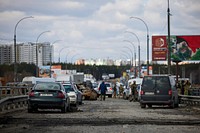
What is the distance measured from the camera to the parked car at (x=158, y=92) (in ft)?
94.5

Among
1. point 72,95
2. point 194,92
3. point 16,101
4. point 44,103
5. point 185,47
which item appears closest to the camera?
point 44,103

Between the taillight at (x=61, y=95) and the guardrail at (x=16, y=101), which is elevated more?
the taillight at (x=61, y=95)

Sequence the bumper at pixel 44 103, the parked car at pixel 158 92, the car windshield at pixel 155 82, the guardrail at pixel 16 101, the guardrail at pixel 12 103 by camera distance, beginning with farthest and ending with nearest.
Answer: the car windshield at pixel 155 82 → the parked car at pixel 158 92 → the bumper at pixel 44 103 → the guardrail at pixel 16 101 → the guardrail at pixel 12 103

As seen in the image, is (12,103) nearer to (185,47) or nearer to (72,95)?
(72,95)

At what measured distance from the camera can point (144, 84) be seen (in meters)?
29.5

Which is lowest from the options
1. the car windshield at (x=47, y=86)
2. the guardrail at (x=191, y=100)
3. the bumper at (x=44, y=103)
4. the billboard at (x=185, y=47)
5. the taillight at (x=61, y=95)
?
the guardrail at (x=191, y=100)

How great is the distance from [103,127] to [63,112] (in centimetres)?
873

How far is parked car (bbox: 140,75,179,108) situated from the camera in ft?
94.5

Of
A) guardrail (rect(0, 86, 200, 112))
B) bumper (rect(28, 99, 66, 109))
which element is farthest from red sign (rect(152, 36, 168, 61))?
bumper (rect(28, 99, 66, 109))


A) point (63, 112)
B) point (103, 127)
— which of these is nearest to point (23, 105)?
point (63, 112)

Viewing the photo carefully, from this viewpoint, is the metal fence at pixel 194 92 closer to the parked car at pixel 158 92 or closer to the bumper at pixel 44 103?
the parked car at pixel 158 92

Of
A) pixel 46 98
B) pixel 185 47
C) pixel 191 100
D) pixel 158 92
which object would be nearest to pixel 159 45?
pixel 185 47

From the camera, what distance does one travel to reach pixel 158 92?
2894cm

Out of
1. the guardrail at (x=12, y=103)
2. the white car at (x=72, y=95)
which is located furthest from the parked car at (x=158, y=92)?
the guardrail at (x=12, y=103)
